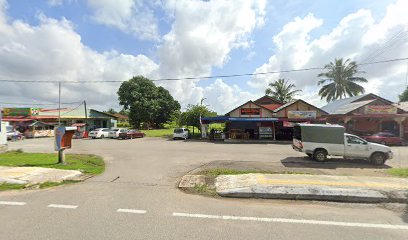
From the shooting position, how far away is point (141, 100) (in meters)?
57.3

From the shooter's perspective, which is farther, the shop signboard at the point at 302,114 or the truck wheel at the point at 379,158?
the shop signboard at the point at 302,114

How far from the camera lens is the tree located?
2244 inches

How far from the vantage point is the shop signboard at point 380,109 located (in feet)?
91.1

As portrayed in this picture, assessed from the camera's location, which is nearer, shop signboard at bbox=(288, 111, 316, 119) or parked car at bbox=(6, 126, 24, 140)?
shop signboard at bbox=(288, 111, 316, 119)

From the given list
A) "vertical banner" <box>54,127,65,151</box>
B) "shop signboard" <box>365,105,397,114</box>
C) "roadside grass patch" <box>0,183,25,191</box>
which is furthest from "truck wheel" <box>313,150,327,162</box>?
"shop signboard" <box>365,105,397,114</box>

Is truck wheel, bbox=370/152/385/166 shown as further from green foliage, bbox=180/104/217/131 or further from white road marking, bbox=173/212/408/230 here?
green foliage, bbox=180/104/217/131

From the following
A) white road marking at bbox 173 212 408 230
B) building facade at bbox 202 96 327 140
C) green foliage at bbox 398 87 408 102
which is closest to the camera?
white road marking at bbox 173 212 408 230

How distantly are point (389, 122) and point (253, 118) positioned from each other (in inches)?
615

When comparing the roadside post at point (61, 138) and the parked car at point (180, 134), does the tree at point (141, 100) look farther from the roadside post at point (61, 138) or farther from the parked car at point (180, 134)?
the roadside post at point (61, 138)

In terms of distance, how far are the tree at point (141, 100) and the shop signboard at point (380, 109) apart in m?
42.2

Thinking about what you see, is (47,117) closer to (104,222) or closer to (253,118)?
(253,118)

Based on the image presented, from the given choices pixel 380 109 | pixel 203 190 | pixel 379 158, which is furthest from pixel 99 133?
pixel 380 109

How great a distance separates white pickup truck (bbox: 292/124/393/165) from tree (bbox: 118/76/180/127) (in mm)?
46662

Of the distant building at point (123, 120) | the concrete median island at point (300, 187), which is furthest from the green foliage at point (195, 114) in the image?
the distant building at point (123, 120)
